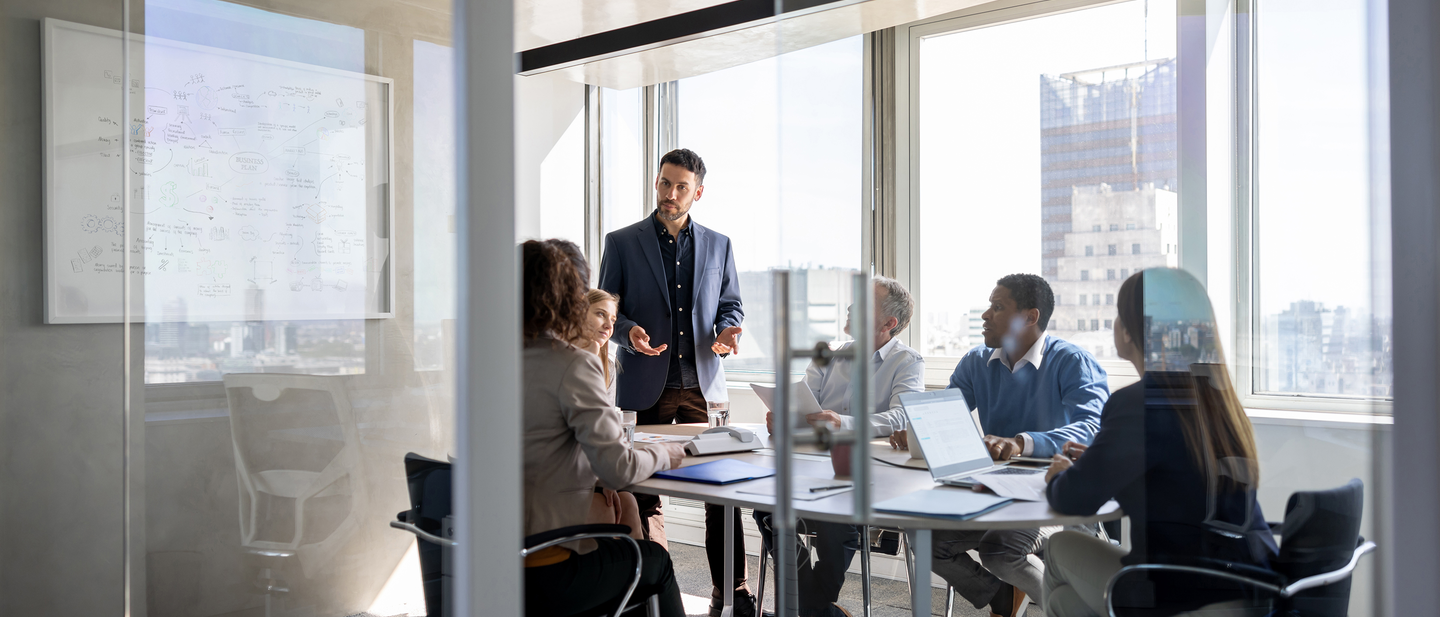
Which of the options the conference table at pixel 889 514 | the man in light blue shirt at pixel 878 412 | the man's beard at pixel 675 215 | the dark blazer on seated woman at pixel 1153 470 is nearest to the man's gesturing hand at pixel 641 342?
the man's beard at pixel 675 215

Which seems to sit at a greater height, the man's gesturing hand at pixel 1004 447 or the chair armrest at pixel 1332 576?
the man's gesturing hand at pixel 1004 447

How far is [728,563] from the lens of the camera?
10.8ft

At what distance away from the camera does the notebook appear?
1836 millimetres

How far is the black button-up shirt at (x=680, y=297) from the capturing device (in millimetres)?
3836

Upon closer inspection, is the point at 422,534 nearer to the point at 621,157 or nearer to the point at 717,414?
the point at 717,414

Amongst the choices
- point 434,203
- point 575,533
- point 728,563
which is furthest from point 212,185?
point 728,563

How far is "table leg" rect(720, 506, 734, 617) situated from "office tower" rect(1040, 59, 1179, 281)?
1.68 meters

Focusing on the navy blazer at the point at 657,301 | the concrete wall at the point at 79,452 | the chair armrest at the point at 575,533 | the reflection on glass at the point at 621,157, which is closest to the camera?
the chair armrest at the point at 575,533

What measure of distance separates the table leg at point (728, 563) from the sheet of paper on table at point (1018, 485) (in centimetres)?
131

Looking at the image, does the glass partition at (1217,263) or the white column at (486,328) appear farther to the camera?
the glass partition at (1217,263)

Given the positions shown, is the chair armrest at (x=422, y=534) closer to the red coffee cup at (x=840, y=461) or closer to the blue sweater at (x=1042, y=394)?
the red coffee cup at (x=840, y=461)

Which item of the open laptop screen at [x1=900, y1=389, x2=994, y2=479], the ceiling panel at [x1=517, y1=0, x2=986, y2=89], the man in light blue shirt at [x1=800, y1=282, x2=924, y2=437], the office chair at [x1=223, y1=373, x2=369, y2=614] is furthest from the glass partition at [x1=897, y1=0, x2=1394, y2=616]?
the office chair at [x1=223, y1=373, x2=369, y2=614]

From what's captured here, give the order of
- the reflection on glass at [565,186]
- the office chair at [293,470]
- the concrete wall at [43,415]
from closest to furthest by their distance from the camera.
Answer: the office chair at [293,470], the concrete wall at [43,415], the reflection on glass at [565,186]

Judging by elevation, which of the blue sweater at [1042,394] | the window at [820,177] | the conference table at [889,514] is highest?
the window at [820,177]
